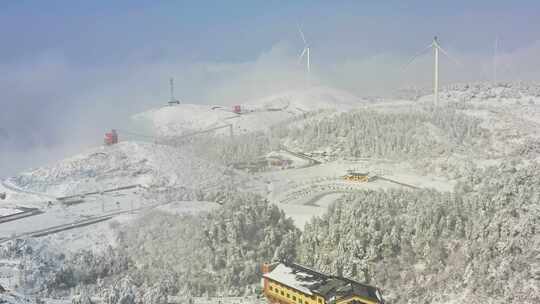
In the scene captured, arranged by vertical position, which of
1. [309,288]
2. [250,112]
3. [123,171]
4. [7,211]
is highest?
[250,112]

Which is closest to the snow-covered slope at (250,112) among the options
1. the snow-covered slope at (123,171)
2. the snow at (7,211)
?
the snow-covered slope at (123,171)

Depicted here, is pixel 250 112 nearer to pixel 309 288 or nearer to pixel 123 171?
pixel 123 171

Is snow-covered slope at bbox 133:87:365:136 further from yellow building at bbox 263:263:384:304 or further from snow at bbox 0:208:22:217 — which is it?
yellow building at bbox 263:263:384:304

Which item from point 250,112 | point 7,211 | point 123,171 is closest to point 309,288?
point 7,211

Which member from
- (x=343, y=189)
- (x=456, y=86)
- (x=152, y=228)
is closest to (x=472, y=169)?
(x=343, y=189)

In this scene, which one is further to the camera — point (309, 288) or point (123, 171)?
point (123, 171)

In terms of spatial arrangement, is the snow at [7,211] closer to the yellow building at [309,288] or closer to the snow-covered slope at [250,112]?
the yellow building at [309,288]

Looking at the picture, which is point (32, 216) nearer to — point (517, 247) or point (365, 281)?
point (365, 281)
